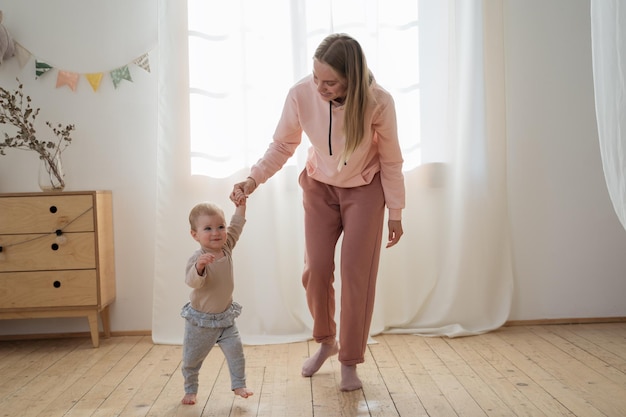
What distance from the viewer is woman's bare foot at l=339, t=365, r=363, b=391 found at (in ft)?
7.63

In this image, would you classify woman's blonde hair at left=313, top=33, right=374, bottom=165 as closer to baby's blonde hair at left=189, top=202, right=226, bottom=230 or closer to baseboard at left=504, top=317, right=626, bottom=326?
baby's blonde hair at left=189, top=202, right=226, bottom=230

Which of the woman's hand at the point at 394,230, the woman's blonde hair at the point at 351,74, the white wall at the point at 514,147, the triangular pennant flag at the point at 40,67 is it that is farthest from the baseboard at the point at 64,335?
the woman's blonde hair at the point at 351,74

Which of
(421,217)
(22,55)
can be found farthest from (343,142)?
(22,55)

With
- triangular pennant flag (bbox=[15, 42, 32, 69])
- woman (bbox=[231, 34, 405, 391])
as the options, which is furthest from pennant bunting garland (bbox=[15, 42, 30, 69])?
woman (bbox=[231, 34, 405, 391])

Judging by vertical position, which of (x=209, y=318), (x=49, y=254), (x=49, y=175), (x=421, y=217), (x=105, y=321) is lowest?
(x=105, y=321)

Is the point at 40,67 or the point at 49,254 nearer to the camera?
the point at 49,254

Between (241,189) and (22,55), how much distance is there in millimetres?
1469

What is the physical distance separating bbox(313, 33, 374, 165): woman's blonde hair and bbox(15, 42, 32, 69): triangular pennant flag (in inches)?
63.9

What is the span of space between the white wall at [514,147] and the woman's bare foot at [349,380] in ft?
4.15

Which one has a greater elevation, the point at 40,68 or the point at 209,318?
the point at 40,68

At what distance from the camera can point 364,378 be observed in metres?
2.49

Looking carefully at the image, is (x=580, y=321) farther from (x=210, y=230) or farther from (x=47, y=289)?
(x=47, y=289)

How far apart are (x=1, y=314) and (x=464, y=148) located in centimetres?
209

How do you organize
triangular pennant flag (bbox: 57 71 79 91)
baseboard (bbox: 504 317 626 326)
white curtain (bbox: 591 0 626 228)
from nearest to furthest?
white curtain (bbox: 591 0 626 228) → triangular pennant flag (bbox: 57 71 79 91) → baseboard (bbox: 504 317 626 326)
